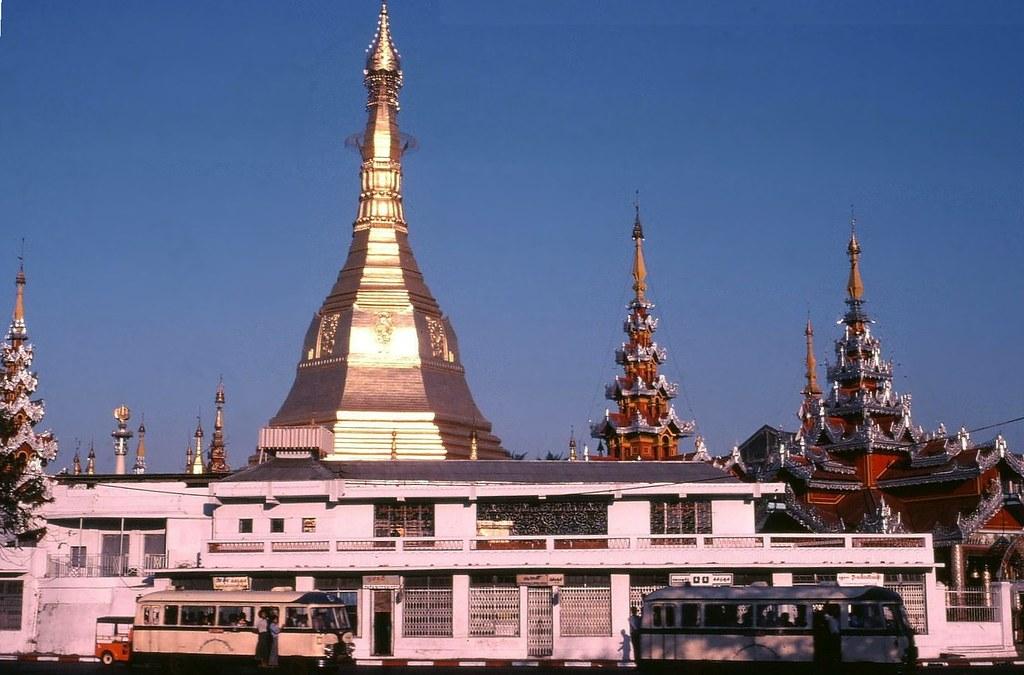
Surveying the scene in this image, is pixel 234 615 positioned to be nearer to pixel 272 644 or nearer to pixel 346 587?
pixel 272 644

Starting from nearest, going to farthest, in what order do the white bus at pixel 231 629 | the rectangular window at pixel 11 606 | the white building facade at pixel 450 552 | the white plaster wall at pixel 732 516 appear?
the white bus at pixel 231 629
the white building facade at pixel 450 552
the white plaster wall at pixel 732 516
the rectangular window at pixel 11 606

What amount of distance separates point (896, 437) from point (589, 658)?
3602 centimetres

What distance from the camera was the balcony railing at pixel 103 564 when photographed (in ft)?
193

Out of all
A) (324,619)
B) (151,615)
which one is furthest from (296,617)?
(151,615)

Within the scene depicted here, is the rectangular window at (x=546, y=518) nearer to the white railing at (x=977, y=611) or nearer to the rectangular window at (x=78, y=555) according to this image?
the white railing at (x=977, y=611)

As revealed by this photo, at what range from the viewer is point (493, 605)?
52.5m

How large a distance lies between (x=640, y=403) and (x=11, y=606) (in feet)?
139

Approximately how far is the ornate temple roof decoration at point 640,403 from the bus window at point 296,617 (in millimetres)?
46971

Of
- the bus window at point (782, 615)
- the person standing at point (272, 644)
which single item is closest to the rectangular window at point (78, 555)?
the person standing at point (272, 644)

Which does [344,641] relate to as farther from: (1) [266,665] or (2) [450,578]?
(2) [450,578]

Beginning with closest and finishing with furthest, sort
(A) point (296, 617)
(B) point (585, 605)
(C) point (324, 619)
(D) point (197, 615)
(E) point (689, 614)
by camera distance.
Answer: (E) point (689, 614), (A) point (296, 617), (C) point (324, 619), (D) point (197, 615), (B) point (585, 605)

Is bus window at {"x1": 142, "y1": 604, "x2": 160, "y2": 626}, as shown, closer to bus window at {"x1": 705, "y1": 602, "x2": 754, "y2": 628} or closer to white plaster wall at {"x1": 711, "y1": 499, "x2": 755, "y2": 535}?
bus window at {"x1": 705, "y1": 602, "x2": 754, "y2": 628}

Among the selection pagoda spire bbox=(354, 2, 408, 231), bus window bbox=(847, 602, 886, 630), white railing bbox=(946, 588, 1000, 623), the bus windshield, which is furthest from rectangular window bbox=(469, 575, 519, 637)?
pagoda spire bbox=(354, 2, 408, 231)

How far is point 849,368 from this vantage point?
86688 millimetres
